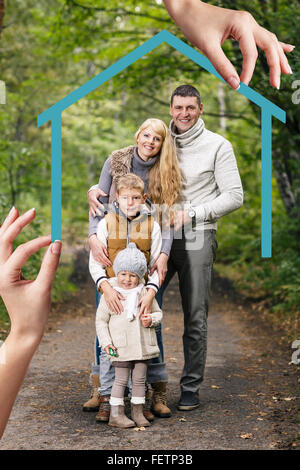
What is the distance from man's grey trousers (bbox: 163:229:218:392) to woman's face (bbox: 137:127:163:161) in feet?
2.29

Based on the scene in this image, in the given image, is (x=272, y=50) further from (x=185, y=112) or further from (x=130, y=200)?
(x=185, y=112)

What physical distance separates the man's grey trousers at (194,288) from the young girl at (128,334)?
45cm

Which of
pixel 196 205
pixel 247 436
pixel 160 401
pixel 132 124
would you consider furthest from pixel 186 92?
pixel 132 124

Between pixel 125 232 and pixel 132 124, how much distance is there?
8.99 m

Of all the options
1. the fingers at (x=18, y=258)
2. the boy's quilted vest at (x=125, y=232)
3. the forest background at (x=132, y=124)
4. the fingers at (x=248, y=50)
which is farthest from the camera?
the forest background at (x=132, y=124)

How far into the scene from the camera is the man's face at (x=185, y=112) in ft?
12.6

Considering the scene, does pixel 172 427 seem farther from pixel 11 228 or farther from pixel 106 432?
pixel 11 228

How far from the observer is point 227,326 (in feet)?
25.8

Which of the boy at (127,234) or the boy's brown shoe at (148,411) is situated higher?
the boy at (127,234)

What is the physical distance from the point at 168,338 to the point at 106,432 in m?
3.53

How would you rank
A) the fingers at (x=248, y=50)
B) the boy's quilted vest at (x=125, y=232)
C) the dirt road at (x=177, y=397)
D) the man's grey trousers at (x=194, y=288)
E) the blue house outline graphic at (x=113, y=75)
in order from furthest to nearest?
the man's grey trousers at (x=194, y=288) < the boy's quilted vest at (x=125, y=232) < the dirt road at (x=177, y=397) < the blue house outline graphic at (x=113, y=75) < the fingers at (x=248, y=50)

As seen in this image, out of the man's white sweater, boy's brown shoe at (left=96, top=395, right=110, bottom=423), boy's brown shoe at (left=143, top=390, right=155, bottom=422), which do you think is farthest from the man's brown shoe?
the man's white sweater

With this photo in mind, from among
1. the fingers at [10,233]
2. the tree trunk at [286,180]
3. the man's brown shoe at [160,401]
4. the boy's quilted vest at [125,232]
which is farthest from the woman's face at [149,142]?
the tree trunk at [286,180]

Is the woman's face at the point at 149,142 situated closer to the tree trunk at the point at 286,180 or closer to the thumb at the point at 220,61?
the thumb at the point at 220,61
